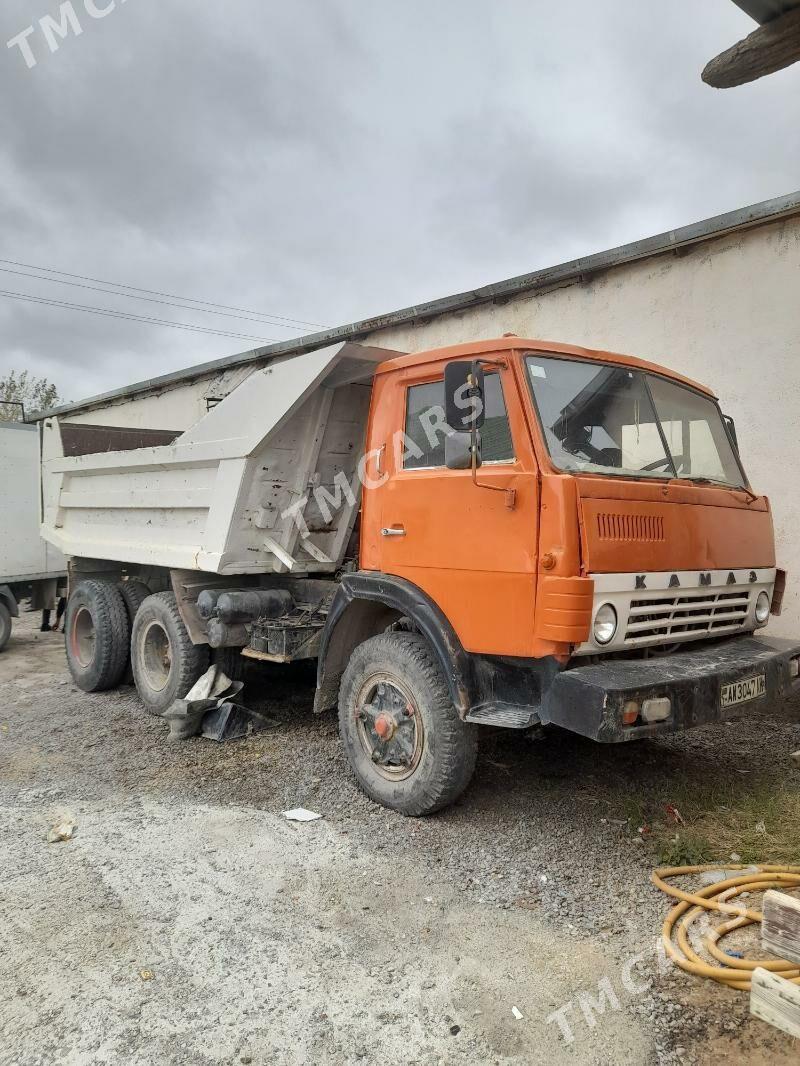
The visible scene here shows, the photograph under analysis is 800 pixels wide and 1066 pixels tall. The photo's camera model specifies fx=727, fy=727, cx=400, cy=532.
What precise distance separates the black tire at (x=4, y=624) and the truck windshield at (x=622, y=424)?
7126 mm

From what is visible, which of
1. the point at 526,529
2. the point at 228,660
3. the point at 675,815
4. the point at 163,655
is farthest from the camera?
the point at 163,655

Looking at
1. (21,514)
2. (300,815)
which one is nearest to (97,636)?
(21,514)

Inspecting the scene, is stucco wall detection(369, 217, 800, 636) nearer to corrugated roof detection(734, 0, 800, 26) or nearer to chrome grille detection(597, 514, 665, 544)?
chrome grille detection(597, 514, 665, 544)

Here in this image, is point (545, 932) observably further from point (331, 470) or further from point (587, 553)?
point (331, 470)

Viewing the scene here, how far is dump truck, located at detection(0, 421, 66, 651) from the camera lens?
8.29 m

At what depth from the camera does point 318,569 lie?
507 cm

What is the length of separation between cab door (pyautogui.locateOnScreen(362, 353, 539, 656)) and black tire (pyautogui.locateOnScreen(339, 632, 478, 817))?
335 mm

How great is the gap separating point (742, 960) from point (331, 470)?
139 inches

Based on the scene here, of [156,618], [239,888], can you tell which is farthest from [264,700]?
[239,888]

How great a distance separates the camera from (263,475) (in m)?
4.70

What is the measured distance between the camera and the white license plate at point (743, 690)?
312 cm

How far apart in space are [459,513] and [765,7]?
6.89 ft

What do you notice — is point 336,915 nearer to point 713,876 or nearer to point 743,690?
point 713,876

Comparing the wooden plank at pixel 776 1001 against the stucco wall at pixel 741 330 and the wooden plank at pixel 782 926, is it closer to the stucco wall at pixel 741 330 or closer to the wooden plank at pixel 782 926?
the wooden plank at pixel 782 926
